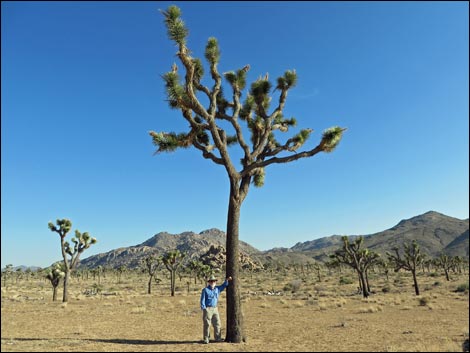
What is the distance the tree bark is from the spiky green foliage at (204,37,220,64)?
12.7 ft

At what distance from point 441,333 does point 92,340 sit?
10123mm

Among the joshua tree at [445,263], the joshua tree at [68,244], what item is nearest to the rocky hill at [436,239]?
the joshua tree at [445,263]

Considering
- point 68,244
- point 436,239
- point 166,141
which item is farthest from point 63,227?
point 436,239

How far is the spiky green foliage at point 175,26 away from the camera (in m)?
9.70

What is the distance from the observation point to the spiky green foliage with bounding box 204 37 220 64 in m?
10.4

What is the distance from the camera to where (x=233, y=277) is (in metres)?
9.34

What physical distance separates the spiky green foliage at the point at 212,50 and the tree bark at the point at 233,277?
386cm

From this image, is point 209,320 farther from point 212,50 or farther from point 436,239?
point 436,239

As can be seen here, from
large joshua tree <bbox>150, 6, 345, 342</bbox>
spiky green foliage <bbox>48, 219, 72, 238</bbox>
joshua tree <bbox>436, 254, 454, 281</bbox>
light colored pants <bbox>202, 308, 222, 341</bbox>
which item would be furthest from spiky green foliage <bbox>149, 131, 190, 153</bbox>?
joshua tree <bbox>436, 254, 454, 281</bbox>

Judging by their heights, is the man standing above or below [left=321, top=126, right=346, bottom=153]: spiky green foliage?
below

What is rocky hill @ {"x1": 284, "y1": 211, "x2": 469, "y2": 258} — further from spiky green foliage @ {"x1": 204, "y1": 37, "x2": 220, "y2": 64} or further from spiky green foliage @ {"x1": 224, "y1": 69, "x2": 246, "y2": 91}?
spiky green foliage @ {"x1": 204, "y1": 37, "x2": 220, "y2": 64}

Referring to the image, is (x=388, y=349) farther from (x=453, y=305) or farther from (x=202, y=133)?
(x=453, y=305)

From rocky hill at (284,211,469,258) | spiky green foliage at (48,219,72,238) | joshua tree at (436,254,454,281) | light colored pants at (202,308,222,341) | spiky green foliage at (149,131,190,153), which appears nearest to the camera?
light colored pants at (202,308,222,341)

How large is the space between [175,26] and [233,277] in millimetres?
6850
